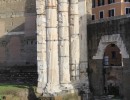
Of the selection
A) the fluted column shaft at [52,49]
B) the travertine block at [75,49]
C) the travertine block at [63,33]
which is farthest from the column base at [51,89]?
the travertine block at [75,49]

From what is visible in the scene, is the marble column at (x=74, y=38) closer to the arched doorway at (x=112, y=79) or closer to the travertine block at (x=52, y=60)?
the arched doorway at (x=112, y=79)

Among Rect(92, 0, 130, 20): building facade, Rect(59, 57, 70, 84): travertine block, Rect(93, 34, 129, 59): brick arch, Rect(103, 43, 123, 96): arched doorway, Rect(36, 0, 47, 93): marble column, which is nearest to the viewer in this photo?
Rect(59, 57, 70, 84): travertine block

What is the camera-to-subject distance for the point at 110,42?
22.1 meters

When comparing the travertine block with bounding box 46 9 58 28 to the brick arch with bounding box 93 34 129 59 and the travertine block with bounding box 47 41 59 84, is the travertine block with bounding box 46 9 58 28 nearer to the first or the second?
the travertine block with bounding box 47 41 59 84

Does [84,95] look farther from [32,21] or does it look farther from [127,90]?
[32,21]

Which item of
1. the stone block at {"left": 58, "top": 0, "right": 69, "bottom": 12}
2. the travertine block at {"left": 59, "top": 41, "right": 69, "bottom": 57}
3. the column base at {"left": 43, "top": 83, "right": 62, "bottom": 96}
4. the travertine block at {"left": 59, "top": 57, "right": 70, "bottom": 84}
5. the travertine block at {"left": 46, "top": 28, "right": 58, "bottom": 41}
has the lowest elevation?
the column base at {"left": 43, "top": 83, "right": 62, "bottom": 96}

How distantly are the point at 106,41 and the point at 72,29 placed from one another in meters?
1.99

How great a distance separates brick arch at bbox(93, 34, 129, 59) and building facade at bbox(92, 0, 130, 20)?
12.7 m

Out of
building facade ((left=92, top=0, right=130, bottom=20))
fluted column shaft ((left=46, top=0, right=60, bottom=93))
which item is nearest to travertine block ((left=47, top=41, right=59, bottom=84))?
fluted column shaft ((left=46, top=0, right=60, bottom=93))

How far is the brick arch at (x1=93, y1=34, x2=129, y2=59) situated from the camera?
20991mm

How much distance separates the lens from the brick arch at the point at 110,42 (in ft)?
68.9

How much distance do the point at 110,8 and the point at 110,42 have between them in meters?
14.3

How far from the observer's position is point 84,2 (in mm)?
23250

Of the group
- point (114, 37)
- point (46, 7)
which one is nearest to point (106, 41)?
point (114, 37)
